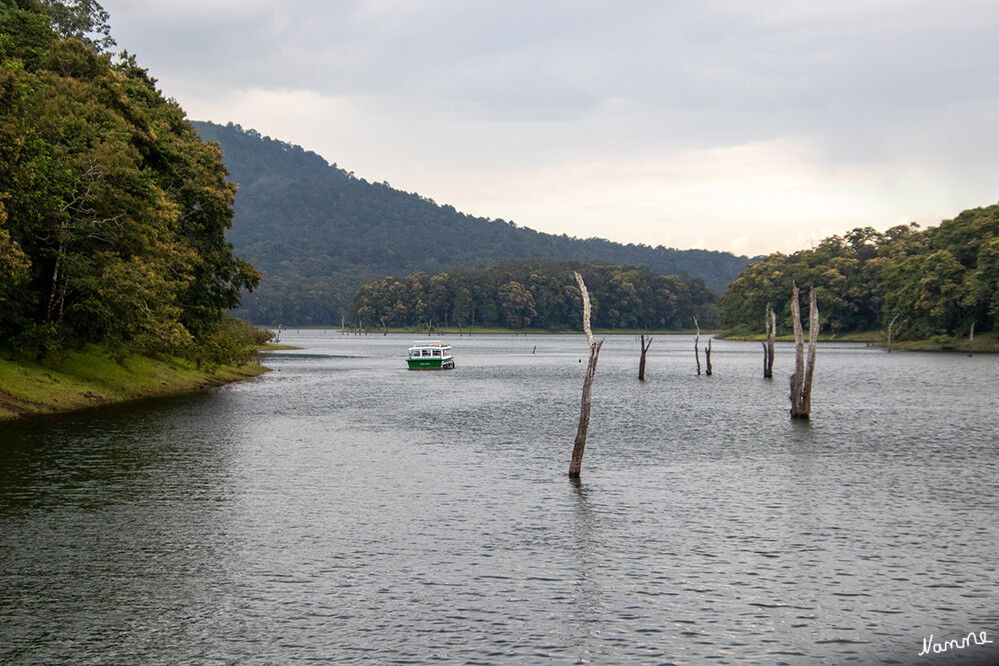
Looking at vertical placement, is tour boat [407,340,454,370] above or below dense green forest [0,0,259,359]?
below

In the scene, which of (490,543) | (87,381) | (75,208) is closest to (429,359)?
(87,381)

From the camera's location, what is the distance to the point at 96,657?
1395cm

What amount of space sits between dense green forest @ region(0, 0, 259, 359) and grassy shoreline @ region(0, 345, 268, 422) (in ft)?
5.87

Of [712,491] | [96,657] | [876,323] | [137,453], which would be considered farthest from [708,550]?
[876,323]

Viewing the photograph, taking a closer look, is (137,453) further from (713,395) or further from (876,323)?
(876,323)

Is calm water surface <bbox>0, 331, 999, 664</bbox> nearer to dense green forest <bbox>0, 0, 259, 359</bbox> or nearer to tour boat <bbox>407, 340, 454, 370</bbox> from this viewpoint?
dense green forest <bbox>0, 0, 259, 359</bbox>

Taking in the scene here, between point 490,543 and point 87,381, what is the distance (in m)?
42.5

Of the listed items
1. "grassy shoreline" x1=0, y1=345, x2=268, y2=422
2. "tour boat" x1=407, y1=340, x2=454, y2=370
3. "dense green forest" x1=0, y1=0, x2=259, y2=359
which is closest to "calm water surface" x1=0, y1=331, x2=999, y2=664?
"grassy shoreline" x1=0, y1=345, x2=268, y2=422

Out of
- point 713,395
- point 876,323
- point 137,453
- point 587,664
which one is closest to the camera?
point 587,664

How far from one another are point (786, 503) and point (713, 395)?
143 ft

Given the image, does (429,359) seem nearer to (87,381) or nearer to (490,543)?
(87,381)

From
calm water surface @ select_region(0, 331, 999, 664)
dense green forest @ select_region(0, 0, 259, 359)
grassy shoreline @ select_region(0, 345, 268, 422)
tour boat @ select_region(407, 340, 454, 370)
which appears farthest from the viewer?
tour boat @ select_region(407, 340, 454, 370)

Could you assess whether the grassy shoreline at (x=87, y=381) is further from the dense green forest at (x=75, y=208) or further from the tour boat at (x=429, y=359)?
the tour boat at (x=429, y=359)

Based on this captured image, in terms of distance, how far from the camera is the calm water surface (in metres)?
15.0
